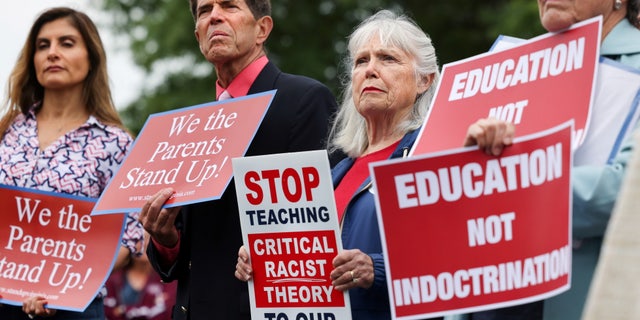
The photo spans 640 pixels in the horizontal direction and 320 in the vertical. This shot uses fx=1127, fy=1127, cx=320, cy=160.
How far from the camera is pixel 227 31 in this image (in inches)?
194

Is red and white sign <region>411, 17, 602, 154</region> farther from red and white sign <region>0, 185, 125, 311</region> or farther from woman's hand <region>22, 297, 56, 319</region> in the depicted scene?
woman's hand <region>22, 297, 56, 319</region>

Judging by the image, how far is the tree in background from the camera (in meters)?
18.0

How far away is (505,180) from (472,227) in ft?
0.52

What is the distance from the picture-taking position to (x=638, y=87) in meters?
3.25

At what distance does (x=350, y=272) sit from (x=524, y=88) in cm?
90

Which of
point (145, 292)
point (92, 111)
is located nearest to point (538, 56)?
point (92, 111)

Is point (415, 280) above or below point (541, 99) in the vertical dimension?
below

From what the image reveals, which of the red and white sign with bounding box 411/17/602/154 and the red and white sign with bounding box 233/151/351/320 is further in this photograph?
the red and white sign with bounding box 233/151/351/320

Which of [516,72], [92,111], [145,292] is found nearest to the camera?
[516,72]

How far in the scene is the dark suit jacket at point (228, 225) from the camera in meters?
4.64

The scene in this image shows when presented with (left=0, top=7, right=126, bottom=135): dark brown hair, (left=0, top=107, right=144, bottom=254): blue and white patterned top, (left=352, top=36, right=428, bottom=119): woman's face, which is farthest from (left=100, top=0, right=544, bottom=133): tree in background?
(left=352, top=36, right=428, bottom=119): woman's face

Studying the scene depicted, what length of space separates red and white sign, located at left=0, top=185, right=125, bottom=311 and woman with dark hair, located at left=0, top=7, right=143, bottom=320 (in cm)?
8

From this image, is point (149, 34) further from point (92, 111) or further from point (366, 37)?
point (366, 37)

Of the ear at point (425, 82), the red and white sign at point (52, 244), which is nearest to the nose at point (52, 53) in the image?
the red and white sign at point (52, 244)
